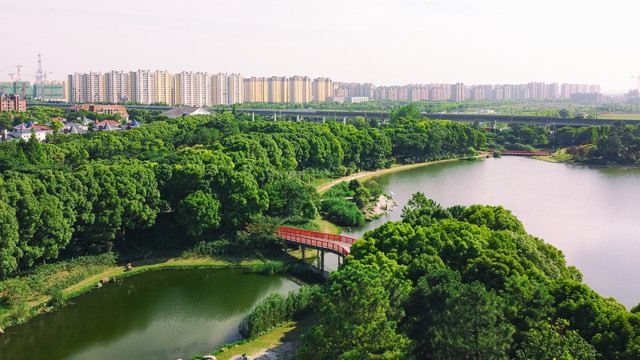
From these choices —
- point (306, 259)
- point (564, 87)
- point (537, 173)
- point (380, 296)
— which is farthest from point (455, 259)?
point (564, 87)

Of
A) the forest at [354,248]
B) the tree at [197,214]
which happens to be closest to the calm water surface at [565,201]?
the forest at [354,248]

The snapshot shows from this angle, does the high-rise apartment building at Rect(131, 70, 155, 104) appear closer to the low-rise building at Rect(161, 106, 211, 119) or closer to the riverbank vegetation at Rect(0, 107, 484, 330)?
the low-rise building at Rect(161, 106, 211, 119)

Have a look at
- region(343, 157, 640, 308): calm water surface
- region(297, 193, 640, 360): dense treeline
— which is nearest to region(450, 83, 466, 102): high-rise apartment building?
region(343, 157, 640, 308): calm water surface

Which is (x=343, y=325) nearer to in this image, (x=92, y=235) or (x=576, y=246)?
(x=92, y=235)

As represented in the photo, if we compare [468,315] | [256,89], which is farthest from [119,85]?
[468,315]

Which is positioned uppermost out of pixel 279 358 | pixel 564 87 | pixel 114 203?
pixel 564 87

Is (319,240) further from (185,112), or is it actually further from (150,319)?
(185,112)

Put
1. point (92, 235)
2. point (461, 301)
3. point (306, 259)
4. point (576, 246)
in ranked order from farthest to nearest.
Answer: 1. point (576, 246)
2. point (306, 259)
3. point (92, 235)
4. point (461, 301)
